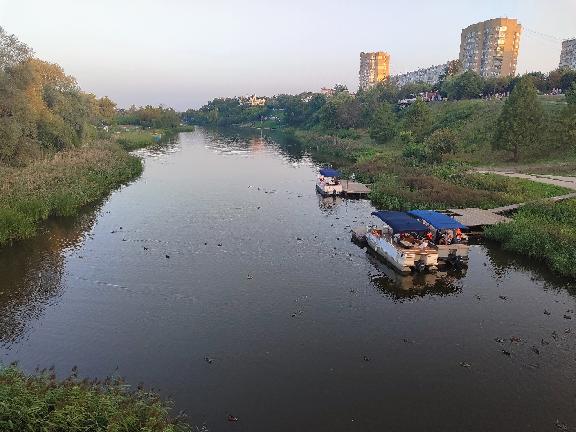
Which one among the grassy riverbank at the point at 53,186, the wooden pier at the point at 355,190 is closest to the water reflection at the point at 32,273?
the grassy riverbank at the point at 53,186

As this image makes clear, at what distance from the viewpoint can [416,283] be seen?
1228 inches

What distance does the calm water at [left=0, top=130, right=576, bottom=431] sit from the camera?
1861cm

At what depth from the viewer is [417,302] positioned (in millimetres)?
28422

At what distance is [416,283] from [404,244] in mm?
3569

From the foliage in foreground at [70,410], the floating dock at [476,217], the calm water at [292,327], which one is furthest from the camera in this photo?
the floating dock at [476,217]

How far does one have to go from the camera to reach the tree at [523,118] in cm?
6556

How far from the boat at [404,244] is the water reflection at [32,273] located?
2246 centimetres

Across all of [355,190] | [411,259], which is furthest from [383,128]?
[411,259]

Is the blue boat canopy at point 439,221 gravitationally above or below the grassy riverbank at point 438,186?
above

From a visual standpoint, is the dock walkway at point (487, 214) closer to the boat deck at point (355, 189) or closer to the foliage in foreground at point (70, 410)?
the boat deck at point (355, 189)

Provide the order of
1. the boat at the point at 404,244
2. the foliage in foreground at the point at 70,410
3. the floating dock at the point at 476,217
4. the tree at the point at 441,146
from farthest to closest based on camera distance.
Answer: the tree at the point at 441,146, the floating dock at the point at 476,217, the boat at the point at 404,244, the foliage in foreground at the point at 70,410

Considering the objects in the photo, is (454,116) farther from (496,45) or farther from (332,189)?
(496,45)

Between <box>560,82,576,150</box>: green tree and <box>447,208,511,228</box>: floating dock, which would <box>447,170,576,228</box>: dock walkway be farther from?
<box>560,82,576,150</box>: green tree

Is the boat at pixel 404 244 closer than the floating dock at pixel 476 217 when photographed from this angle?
Yes
